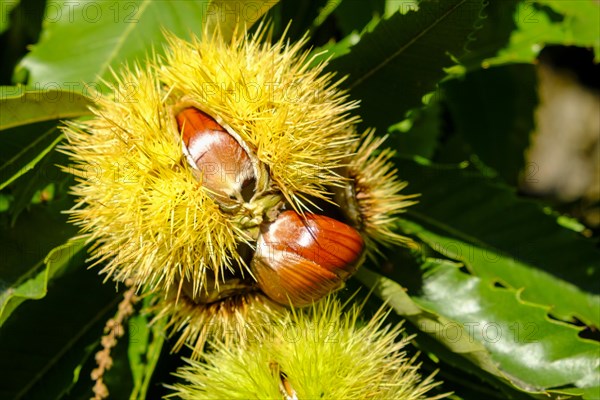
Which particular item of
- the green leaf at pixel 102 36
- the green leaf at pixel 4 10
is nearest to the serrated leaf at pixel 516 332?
the green leaf at pixel 102 36

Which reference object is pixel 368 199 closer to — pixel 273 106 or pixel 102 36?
pixel 273 106

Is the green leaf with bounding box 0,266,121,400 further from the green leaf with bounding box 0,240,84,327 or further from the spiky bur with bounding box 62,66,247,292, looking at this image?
the spiky bur with bounding box 62,66,247,292

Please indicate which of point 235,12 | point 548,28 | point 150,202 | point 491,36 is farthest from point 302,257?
point 548,28

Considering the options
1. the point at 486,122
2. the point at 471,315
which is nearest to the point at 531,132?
the point at 486,122

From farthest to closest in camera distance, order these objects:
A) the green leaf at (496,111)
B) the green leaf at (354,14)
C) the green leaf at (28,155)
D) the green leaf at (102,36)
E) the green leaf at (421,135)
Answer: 1. the green leaf at (496,111)
2. the green leaf at (421,135)
3. the green leaf at (354,14)
4. the green leaf at (102,36)
5. the green leaf at (28,155)

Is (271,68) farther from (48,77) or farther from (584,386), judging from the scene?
(584,386)

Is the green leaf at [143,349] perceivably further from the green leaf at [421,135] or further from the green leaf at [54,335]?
the green leaf at [421,135]

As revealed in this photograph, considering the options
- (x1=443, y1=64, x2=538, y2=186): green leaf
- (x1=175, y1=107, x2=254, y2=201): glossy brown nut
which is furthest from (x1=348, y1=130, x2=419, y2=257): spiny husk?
(x1=443, y1=64, x2=538, y2=186): green leaf
